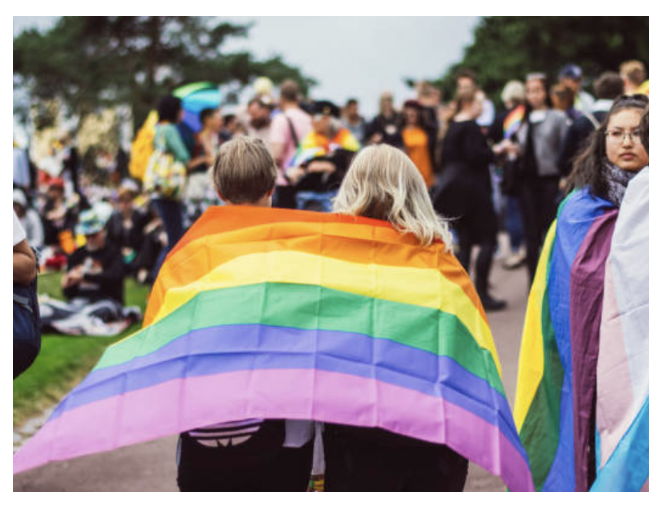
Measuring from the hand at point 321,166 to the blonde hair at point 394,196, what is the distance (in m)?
4.65

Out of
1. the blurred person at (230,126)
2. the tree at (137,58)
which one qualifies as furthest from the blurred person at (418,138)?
the tree at (137,58)

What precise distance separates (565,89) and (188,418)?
253 inches

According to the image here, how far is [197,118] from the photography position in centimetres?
816

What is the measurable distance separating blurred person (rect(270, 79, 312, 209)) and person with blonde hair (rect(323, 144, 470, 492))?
504cm

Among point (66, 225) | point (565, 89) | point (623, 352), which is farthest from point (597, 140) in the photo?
point (66, 225)

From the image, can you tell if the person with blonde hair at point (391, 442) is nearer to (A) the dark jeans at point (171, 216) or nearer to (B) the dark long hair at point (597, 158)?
(B) the dark long hair at point (597, 158)

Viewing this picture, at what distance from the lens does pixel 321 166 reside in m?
7.68

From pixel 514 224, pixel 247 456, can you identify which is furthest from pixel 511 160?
pixel 247 456

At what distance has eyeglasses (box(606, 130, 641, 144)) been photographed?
373cm

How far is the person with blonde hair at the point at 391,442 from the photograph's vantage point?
8.87 ft

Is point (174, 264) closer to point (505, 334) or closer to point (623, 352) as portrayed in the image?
point (623, 352)

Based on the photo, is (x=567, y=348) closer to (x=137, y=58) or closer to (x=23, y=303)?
(x=23, y=303)

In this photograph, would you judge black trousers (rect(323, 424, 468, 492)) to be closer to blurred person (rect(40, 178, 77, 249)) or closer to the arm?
the arm

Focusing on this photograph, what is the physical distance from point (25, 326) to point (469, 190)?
214 inches
